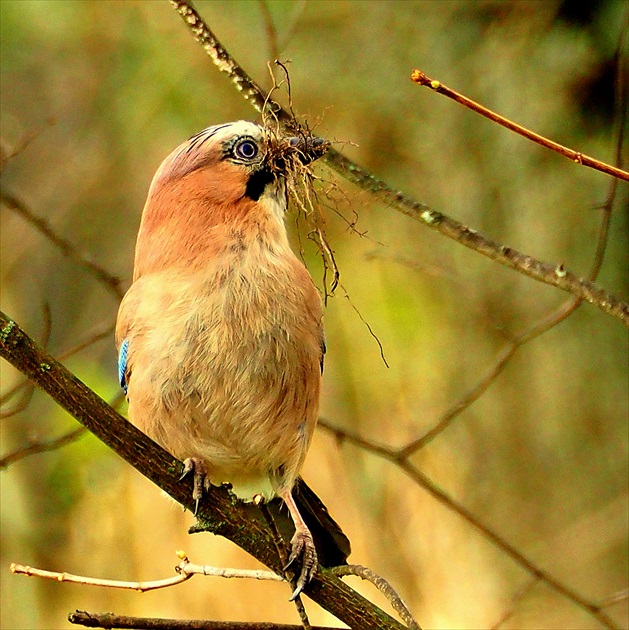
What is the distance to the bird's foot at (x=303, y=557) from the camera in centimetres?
213

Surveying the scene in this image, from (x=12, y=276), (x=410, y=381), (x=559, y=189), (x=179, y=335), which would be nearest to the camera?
(x=179, y=335)

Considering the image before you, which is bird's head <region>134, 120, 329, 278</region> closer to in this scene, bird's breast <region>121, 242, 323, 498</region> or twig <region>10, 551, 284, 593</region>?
bird's breast <region>121, 242, 323, 498</region>

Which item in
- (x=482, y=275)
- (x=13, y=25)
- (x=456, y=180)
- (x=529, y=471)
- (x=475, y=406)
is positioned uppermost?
(x=13, y=25)

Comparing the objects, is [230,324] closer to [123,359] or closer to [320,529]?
[123,359]

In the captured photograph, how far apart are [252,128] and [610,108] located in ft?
5.01

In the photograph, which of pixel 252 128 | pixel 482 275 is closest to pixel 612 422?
pixel 482 275

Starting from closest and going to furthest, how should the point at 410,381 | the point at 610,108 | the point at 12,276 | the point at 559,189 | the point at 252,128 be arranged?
the point at 252,128 → the point at 610,108 → the point at 559,189 → the point at 410,381 → the point at 12,276

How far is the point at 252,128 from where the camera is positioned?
8.72 feet

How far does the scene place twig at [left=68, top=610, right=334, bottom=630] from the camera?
1.75 metres

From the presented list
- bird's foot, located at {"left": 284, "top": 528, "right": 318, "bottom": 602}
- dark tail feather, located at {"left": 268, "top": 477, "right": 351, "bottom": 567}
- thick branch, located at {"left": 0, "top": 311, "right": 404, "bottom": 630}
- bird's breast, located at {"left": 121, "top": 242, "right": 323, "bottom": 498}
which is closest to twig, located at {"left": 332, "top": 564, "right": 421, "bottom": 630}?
thick branch, located at {"left": 0, "top": 311, "right": 404, "bottom": 630}

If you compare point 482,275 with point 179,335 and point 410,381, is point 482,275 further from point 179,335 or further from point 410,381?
point 179,335

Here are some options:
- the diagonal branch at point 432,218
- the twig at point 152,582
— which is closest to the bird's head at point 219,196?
the diagonal branch at point 432,218

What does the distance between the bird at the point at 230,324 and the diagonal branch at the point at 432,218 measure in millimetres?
142

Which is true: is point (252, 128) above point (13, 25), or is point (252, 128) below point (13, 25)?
below
